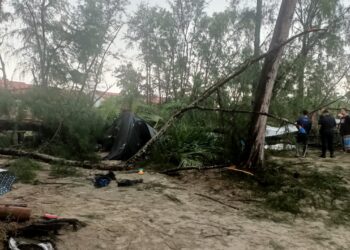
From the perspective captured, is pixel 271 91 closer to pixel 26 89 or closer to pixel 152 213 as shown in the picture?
pixel 152 213

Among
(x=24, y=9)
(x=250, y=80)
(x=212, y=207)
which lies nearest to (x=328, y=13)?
(x=250, y=80)

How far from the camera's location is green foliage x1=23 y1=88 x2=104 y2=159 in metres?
7.73

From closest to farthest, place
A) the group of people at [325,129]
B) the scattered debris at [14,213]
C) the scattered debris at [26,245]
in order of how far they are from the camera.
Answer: the scattered debris at [26,245]
the scattered debris at [14,213]
the group of people at [325,129]

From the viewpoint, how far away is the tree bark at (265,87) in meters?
6.98

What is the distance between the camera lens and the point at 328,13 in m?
10.2

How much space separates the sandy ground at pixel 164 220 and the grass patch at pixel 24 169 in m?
0.28

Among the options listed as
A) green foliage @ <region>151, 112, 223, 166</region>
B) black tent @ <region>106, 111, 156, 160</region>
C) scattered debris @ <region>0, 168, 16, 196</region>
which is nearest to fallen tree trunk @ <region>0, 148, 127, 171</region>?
scattered debris @ <region>0, 168, 16, 196</region>

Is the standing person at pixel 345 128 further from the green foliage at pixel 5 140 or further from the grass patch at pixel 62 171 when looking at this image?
the green foliage at pixel 5 140

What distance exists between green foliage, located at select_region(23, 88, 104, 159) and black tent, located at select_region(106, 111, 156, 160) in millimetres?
828

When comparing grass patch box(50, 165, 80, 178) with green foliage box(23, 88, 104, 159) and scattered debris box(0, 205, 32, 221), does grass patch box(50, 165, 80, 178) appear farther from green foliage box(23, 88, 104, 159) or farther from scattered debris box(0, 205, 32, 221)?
scattered debris box(0, 205, 32, 221)

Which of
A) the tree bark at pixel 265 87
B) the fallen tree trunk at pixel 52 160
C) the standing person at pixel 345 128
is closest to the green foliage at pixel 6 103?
the fallen tree trunk at pixel 52 160

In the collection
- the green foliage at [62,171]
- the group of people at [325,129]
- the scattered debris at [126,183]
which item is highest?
the group of people at [325,129]

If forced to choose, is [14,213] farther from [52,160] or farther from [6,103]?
[6,103]

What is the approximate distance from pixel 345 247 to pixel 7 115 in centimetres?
859
